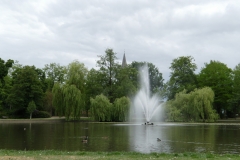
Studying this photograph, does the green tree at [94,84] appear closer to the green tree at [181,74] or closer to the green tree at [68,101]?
the green tree at [68,101]

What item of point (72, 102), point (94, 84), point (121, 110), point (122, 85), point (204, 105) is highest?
point (94, 84)

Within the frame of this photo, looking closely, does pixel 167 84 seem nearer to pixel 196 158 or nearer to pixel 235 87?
pixel 235 87

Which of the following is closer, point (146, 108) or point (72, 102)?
point (146, 108)

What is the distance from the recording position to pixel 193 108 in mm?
49594

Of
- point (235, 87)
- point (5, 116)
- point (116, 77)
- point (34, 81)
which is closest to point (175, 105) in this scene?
point (116, 77)

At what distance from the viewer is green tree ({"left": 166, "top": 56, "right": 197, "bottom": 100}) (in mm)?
68250

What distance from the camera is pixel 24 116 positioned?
62.1 metres

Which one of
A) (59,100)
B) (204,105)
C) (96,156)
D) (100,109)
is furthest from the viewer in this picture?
(59,100)

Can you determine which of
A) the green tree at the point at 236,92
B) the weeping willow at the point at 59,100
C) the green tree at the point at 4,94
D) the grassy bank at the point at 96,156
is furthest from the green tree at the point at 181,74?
the grassy bank at the point at 96,156

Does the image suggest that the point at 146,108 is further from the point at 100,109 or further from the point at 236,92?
the point at 236,92

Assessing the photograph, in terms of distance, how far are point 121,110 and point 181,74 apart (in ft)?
71.6

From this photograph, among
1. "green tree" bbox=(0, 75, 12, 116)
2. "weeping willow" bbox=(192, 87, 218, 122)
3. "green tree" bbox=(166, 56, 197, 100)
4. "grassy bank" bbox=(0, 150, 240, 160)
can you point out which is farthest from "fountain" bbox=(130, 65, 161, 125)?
"grassy bank" bbox=(0, 150, 240, 160)

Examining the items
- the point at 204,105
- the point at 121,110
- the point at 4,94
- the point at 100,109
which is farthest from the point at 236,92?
the point at 4,94

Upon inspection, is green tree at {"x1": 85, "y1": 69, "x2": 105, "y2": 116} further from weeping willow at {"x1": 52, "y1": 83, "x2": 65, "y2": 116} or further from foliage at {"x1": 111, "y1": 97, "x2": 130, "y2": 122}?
foliage at {"x1": 111, "y1": 97, "x2": 130, "y2": 122}
